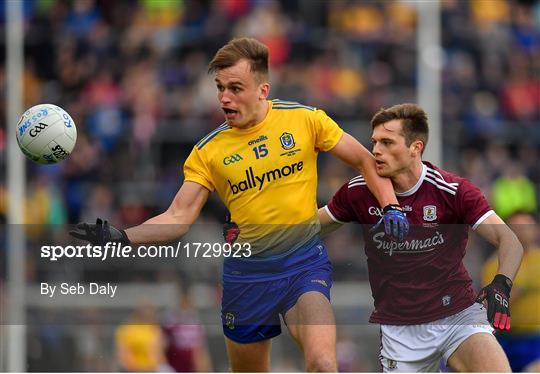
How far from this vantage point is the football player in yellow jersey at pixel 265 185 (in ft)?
27.3

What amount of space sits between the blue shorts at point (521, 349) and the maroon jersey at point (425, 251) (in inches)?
112

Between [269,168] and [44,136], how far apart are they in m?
1.51

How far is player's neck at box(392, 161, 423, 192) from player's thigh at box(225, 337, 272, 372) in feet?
4.12

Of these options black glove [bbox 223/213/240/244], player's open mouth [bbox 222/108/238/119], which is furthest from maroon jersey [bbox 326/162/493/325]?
player's open mouth [bbox 222/108/238/119]

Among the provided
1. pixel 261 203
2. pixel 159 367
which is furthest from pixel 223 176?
pixel 159 367

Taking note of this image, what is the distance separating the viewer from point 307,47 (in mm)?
17672

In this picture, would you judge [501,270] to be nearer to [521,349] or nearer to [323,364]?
[323,364]

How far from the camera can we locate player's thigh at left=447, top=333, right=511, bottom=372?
315 inches

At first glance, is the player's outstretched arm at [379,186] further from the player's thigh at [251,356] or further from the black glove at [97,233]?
the black glove at [97,233]

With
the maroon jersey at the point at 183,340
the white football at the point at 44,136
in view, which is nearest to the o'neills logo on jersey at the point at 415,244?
the white football at the point at 44,136

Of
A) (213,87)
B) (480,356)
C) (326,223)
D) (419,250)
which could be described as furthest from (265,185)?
(213,87)

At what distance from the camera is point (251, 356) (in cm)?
862

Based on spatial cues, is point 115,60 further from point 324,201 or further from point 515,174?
point 515,174

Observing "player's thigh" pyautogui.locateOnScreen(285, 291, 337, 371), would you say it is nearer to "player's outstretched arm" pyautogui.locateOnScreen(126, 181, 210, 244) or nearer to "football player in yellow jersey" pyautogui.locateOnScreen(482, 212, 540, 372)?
"player's outstretched arm" pyautogui.locateOnScreen(126, 181, 210, 244)
